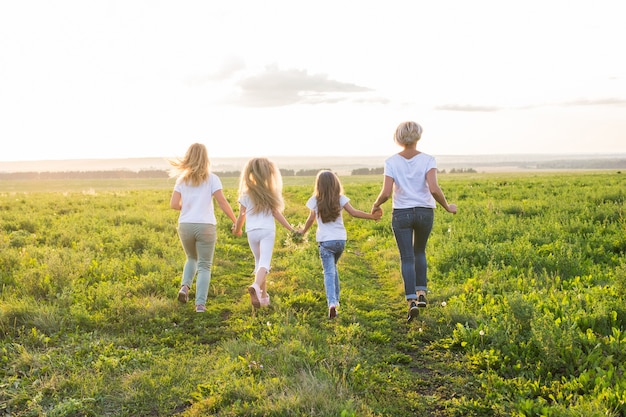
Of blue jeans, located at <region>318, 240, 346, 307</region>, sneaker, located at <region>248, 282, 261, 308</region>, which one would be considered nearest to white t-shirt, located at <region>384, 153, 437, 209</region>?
blue jeans, located at <region>318, 240, 346, 307</region>

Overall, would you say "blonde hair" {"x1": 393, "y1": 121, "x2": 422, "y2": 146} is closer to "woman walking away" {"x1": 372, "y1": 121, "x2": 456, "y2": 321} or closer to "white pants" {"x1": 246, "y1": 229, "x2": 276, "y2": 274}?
"woman walking away" {"x1": 372, "y1": 121, "x2": 456, "y2": 321}

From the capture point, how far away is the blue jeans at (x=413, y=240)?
722 cm

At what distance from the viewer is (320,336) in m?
6.25

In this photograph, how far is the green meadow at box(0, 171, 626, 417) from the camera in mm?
4797

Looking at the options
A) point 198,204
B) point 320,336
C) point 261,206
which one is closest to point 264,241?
point 261,206

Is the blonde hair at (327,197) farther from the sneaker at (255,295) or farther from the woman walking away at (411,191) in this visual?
the sneaker at (255,295)

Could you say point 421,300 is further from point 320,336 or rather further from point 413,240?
point 320,336

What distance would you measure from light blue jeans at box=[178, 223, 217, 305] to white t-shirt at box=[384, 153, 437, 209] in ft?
10.2

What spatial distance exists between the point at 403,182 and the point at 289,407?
395 cm

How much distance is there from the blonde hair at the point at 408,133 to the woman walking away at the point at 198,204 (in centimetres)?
302

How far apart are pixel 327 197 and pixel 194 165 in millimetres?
2302

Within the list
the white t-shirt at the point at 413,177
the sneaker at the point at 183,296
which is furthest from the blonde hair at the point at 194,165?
the white t-shirt at the point at 413,177

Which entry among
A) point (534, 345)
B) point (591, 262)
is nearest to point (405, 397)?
point (534, 345)

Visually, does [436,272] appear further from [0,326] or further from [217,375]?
[0,326]
